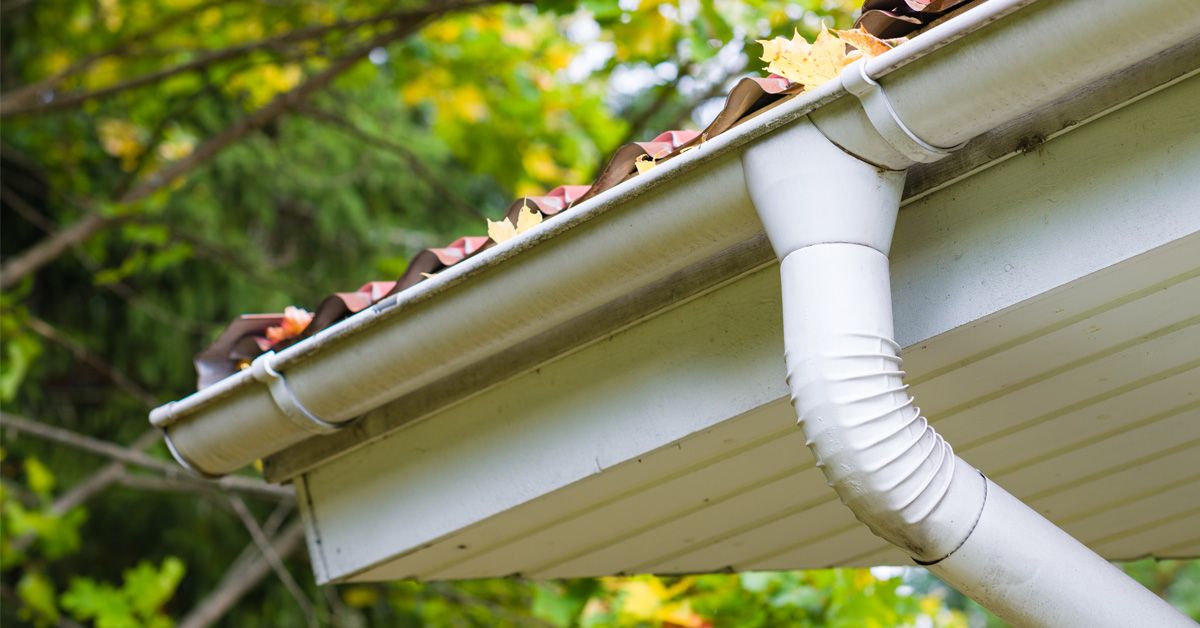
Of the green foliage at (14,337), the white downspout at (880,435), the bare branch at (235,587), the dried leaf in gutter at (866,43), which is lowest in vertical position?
the white downspout at (880,435)

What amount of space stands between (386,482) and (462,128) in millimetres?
4197

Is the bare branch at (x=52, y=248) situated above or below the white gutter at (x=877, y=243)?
above

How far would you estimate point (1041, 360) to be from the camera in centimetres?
183

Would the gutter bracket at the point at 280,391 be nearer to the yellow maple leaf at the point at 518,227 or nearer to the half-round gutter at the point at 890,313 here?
the yellow maple leaf at the point at 518,227

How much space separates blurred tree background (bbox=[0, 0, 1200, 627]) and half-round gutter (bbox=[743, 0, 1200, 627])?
2418 mm

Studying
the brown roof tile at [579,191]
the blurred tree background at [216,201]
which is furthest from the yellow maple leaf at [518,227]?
the blurred tree background at [216,201]

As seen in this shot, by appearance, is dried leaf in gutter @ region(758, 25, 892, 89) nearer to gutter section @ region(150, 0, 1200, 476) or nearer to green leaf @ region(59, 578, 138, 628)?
gutter section @ region(150, 0, 1200, 476)

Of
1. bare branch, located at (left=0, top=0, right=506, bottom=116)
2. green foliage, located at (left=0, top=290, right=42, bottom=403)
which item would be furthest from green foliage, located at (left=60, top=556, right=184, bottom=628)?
bare branch, located at (left=0, top=0, right=506, bottom=116)

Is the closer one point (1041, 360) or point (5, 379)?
point (1041, 360)

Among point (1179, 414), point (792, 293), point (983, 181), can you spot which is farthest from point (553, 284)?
point (1179, 414)

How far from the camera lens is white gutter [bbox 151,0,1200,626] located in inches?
57.6

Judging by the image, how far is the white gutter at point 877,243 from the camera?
1.46 meters

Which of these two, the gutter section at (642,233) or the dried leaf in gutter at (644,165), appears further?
the dried leaf in gutter at (644,165)

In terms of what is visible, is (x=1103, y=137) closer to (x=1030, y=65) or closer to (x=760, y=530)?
(x=1030, y=65)
